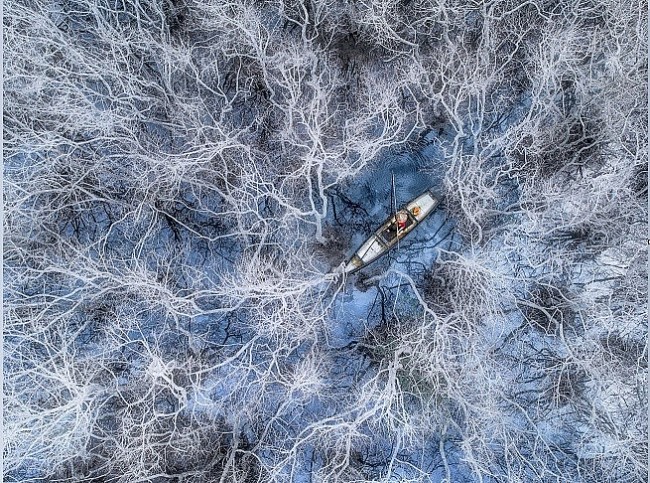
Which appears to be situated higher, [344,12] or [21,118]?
[21,118]

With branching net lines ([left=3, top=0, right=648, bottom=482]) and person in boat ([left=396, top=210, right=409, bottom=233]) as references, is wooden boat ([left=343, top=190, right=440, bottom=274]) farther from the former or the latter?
branching net lines ([left=3, top=0, right=648, bottom=482])

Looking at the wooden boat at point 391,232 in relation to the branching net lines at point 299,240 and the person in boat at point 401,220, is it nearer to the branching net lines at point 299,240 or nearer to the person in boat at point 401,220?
the person in boat at point 401,220

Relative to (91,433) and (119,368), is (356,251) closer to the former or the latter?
(119,368)

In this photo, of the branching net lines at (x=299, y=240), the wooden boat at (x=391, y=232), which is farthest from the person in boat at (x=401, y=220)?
the branching net lines at (x=299, y=240)

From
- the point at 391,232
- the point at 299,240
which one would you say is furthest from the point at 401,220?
the point at 299,240

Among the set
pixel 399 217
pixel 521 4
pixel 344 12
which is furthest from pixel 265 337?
pixel 521 4

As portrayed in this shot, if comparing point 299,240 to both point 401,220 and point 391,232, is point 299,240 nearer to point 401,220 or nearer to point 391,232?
point 391,232
